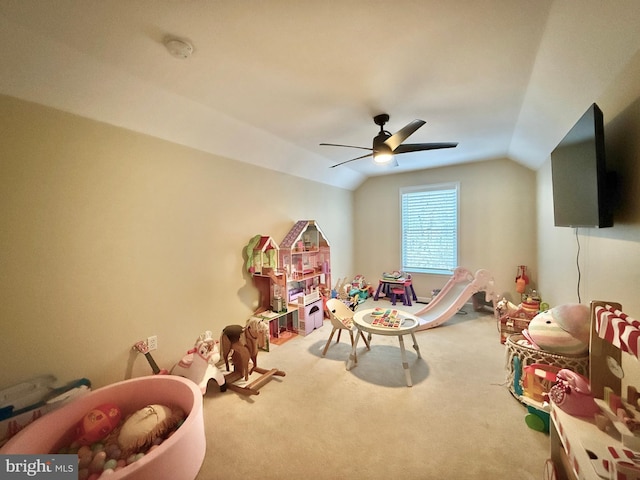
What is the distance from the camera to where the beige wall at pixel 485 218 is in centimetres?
399

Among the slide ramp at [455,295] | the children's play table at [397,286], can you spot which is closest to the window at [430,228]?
the children's play table at [397,286]

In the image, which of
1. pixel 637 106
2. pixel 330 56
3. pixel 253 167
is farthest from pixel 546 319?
pixel 253 167

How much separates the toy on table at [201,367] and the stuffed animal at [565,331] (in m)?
2.59

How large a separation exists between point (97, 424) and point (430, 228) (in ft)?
16.2

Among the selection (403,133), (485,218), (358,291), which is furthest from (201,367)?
(485,218)

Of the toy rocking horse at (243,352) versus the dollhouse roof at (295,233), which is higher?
the dollhouse roof at (295,233)

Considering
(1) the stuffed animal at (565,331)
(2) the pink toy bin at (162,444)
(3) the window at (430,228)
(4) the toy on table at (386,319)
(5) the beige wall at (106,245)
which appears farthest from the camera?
(3) the window at (430,228)

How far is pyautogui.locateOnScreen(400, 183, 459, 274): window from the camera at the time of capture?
4551 mm

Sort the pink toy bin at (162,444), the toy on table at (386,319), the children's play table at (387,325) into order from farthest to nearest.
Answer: the toy on table at (386,319) < the children's play table at (387,325) < the pink toy bin at (162,444)

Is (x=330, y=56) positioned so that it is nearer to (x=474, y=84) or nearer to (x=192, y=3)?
(x=192, y=3)

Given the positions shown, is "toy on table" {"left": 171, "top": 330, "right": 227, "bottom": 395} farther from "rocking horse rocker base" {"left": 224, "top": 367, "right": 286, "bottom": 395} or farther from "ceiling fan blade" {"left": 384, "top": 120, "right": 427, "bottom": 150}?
"ceiling fan blade" {"left": 384, "top": 120, "right": 427, "bottom": 150}

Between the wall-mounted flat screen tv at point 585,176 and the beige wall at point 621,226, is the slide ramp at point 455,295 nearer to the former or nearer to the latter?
the beige wall at point 621,226

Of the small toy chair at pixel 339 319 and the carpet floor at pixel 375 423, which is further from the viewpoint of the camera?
the small toy chair at pixel 339 319

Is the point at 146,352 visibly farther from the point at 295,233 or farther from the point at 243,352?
the point at 295,233
